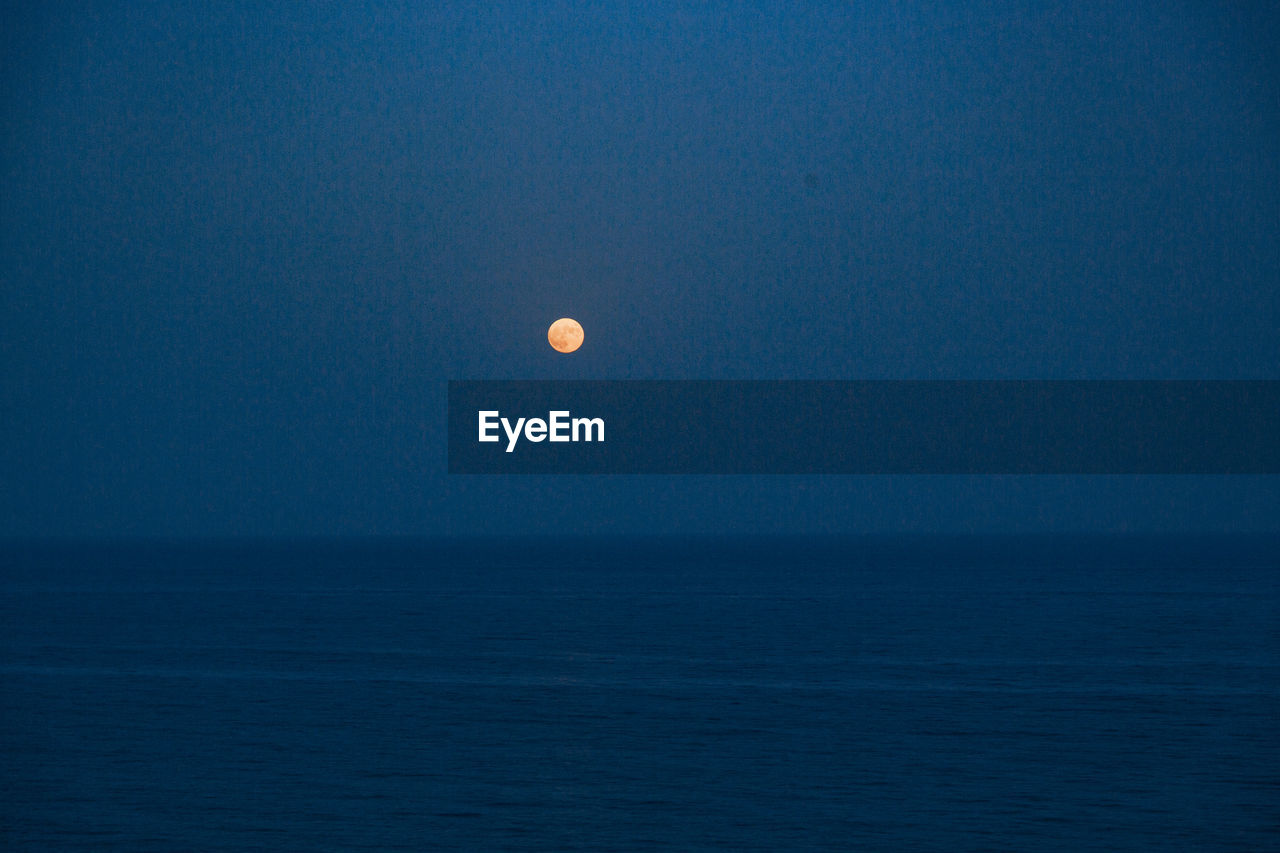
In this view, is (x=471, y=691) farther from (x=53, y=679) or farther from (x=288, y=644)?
(x=288, y=644)

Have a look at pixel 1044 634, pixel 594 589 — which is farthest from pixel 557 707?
pixel 594 589

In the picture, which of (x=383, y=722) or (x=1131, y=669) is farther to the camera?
(x=1131, y=669)

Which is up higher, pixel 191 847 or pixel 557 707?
pixel 557 707

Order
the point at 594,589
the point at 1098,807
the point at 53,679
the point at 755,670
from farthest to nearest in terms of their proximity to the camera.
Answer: the point at 594,589, the point at 755,670, the point at 53,679, the point at 1098,807

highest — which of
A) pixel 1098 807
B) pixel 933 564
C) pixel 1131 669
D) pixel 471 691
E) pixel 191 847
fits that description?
pixel 933 564

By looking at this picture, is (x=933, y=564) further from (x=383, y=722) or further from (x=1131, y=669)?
(x=383, y=722)

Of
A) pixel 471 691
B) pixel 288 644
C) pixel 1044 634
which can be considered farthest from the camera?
pixel 1044 634

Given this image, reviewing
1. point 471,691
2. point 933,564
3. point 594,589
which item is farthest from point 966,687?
point 933,564
